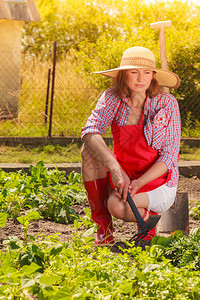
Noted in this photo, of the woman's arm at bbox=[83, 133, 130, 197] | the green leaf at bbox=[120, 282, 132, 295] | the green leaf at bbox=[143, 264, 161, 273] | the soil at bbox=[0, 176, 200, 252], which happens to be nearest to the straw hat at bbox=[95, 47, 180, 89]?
the woman's arm at bbox=[83, 133, 130, 197]

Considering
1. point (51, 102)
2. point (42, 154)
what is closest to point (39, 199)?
point (42, 154)

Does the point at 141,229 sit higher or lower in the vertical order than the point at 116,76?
lower

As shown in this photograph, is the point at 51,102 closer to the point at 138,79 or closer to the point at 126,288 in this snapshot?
the point at 138,79

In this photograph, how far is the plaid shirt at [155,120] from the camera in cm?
289

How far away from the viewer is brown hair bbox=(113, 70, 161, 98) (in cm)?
293

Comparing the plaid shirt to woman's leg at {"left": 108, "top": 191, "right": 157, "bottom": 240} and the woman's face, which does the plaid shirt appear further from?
woman's leg at {"left": 108, "top": 191, "right": 157, "bottom": 240}

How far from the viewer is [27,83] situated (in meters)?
8.49

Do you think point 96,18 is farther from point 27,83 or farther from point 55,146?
point 55,146

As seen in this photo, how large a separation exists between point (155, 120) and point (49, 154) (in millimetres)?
3431

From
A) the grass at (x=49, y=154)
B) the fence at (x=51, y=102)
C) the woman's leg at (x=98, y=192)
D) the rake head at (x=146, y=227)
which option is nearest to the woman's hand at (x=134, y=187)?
the rake head at (x=146, y=227)

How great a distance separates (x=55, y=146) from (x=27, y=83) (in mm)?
2218

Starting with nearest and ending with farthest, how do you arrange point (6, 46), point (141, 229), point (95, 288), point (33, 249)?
point (95, 288) < point (33, 249) < point (141, 229) < point (6, 46)

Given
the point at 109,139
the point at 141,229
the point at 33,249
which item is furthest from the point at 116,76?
the point at 109,139

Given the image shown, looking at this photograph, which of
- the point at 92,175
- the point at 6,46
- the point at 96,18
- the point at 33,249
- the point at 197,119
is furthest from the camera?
the point at 96,18
